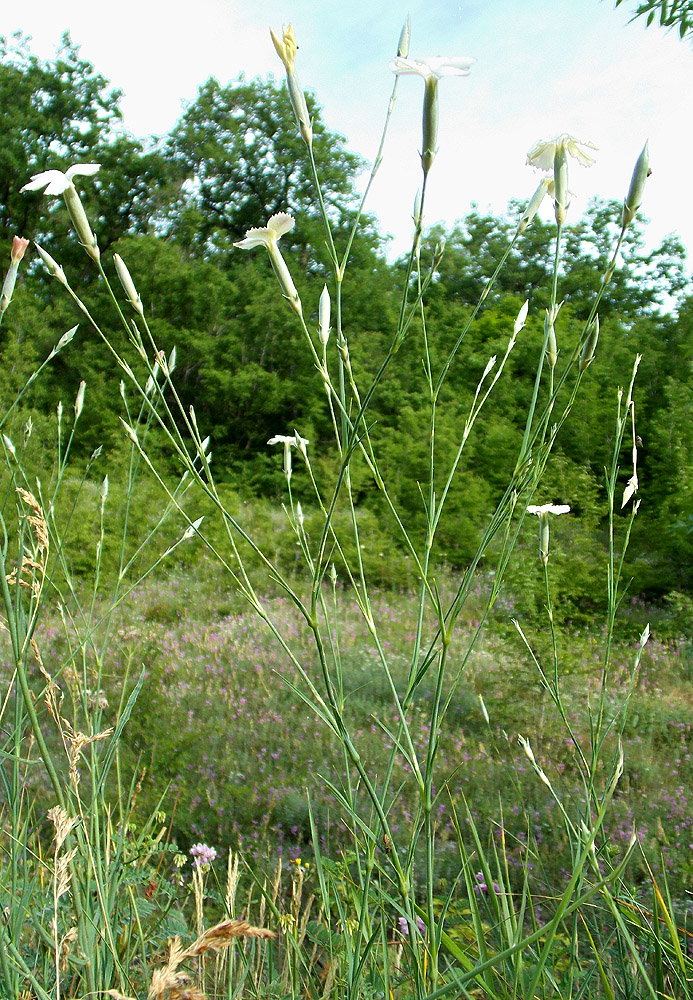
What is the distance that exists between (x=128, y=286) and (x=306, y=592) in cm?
532

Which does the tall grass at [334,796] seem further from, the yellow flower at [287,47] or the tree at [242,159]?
the tree at [242,159]

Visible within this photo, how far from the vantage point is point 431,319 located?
11.8m

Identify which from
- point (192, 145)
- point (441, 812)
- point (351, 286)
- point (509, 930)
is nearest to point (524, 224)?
point (509, 930)

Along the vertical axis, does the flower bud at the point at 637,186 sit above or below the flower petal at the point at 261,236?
above

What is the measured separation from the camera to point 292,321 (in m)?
12.1

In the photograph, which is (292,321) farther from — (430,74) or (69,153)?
(430,74)

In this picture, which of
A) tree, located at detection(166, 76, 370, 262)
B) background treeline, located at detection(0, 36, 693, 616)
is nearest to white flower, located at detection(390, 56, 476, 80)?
background treeline, located at detection(0, 36, 693, 616)

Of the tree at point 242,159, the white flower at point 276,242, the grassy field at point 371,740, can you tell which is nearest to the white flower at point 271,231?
the white flower at point 276,242

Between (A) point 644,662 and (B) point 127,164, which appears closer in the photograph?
(A) point 644,662

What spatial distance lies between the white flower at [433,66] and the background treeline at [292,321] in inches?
163

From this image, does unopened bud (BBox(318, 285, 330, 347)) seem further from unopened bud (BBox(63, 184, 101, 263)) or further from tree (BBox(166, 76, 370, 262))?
tree (BBox(166, 76, 370, 262))

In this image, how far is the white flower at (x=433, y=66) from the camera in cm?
62

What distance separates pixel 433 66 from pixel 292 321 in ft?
38.5

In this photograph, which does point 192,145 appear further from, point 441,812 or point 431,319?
point 441,812
